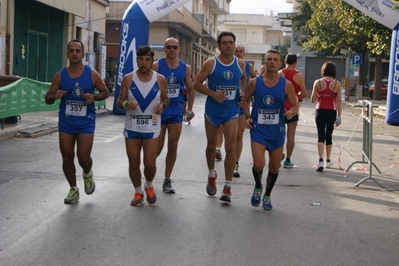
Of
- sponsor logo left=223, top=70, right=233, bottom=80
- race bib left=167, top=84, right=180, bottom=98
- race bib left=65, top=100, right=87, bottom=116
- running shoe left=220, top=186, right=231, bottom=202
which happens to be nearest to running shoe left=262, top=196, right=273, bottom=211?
running shoe left=220, top=186, right=231, bottom=202

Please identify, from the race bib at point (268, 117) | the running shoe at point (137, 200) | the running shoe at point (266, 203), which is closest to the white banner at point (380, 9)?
the race bib at point (268, 117)

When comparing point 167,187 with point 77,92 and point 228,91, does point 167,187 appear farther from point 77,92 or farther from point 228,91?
point 77,92

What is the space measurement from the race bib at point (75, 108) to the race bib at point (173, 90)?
1285 millimetres

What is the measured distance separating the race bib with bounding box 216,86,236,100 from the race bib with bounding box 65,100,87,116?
1.65m

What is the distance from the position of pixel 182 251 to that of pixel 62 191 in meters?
3.28

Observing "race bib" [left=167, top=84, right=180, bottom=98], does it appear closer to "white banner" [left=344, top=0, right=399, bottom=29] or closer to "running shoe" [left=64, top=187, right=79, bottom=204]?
"running shoe" [left=64, top=187, right=79, bottom=204]

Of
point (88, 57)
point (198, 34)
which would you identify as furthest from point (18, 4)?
point (198, 34)

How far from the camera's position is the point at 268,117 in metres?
7.93

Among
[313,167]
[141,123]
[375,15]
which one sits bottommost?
[313,167]

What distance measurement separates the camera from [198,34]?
5669 cm

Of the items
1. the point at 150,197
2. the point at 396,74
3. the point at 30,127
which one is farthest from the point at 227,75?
the point at 30,127

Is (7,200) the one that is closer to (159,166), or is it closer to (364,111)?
(159,166)

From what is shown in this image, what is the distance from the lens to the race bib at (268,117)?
26.0ft

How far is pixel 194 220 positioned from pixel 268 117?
150 cm
